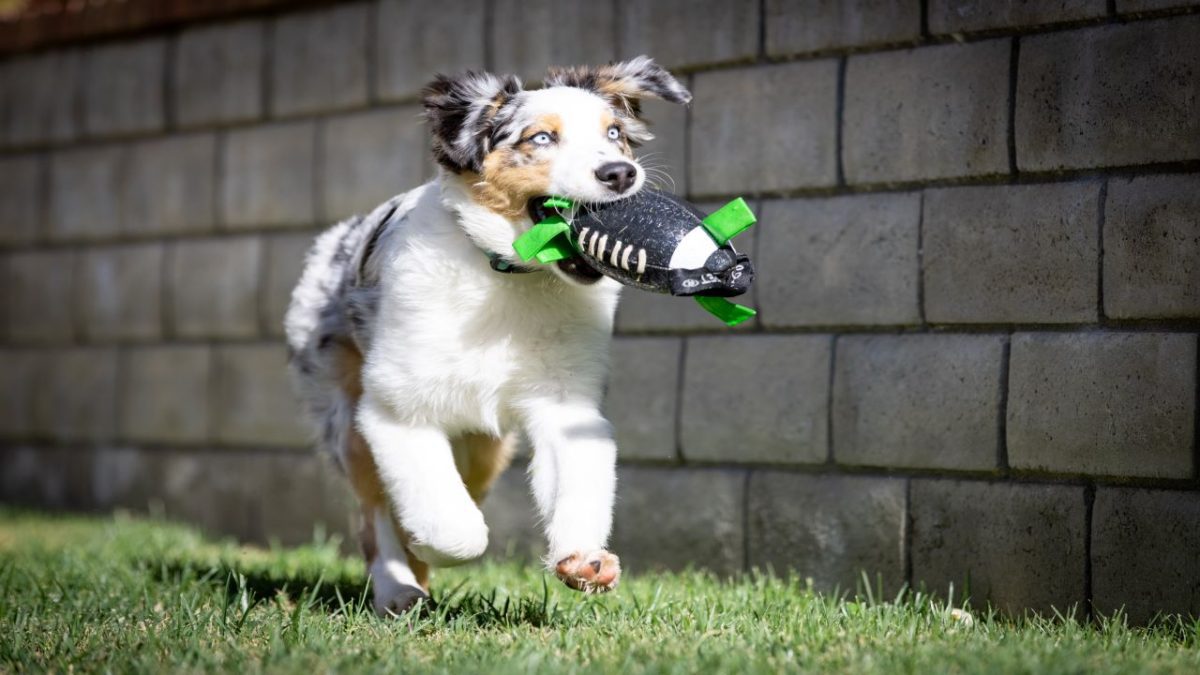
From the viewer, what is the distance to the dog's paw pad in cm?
416

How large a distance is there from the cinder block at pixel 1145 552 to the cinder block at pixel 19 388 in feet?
18.1

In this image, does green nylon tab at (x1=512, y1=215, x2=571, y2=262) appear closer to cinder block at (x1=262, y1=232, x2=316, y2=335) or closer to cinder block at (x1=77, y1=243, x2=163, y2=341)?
cinder block at (x1=262, y1=232, x2=316, y2=335)

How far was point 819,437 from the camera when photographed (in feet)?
15.7

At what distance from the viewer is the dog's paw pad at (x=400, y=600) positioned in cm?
416

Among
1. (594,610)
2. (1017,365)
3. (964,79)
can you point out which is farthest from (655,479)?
(964,79)

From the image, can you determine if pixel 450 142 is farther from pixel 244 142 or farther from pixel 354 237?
pixel 244 142

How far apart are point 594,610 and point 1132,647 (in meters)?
1.50

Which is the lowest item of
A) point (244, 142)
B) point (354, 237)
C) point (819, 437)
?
point (819, 437)

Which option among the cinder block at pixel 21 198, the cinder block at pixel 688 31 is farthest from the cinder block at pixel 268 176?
the cinder block at pixel 688 31

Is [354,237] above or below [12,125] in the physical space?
below

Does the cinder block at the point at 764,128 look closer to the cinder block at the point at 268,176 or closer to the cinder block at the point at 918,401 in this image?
the cinder block at the point at 918,401

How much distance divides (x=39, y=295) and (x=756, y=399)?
4324mm

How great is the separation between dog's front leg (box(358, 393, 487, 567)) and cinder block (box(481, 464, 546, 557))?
5.59ft

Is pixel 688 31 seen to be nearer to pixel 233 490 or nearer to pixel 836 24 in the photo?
pixel 836 24
